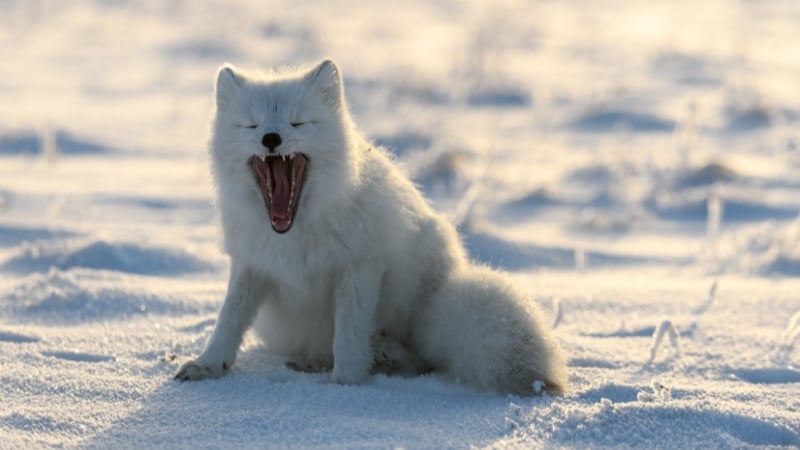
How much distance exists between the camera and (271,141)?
3.43m

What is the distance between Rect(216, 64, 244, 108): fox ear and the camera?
3.66 metres

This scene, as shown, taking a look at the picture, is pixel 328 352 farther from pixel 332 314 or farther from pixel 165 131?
pixel 165 131

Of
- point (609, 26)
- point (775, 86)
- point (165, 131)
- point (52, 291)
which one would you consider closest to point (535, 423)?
point (52, 291)

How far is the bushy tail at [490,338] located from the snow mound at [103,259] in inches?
68.6

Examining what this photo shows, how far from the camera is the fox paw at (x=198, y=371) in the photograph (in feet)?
11.7

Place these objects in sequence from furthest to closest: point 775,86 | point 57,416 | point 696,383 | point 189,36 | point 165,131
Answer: point 189,36 < point 775,86 < point 165,131 < point 696,383 < point 57,416

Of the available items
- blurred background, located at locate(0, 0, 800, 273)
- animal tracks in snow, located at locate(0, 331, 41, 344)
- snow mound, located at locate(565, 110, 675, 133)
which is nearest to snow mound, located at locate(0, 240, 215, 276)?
blurred background, located at locate(0, 0, 800, 273)

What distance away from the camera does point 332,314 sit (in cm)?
386

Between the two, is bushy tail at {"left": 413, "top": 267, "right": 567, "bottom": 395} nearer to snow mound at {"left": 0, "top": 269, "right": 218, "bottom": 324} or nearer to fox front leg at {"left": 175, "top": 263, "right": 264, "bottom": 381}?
fox front leg at {"left": 175, "top": 263, "right": 264, "bottom": 381}

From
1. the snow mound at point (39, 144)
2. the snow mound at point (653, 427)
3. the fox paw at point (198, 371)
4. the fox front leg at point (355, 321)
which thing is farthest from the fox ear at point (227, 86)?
the snow mound at point (39, 144)

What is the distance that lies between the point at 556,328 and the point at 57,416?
205 cm

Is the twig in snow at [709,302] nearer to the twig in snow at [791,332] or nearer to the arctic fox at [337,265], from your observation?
the twig in snow at [791,332]

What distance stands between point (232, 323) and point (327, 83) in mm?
868

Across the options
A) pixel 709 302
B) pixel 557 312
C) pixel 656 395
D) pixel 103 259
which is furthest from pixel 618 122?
pixel 656 395
